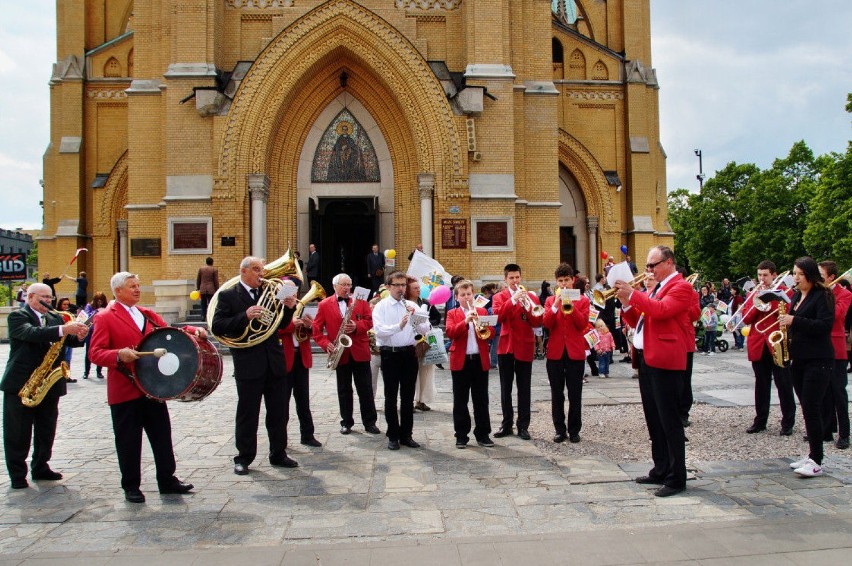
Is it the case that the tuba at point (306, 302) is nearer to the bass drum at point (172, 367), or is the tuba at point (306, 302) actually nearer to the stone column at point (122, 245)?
the bass drum at point (172, 367)

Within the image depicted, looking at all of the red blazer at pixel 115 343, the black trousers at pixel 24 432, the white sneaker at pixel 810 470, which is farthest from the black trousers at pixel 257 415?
the white sneaker at pixel 810 470

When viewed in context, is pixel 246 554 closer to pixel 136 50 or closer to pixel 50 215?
pixel 136 50

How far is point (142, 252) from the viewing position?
21141 mm

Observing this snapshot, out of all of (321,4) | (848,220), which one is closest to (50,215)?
(321,4)

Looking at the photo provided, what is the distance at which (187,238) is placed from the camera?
1994 centimetres

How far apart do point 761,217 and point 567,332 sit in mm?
45837

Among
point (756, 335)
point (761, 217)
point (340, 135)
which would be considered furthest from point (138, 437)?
point (761, 217)

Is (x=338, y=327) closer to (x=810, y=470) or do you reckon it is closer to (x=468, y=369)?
(x=468, y=369)

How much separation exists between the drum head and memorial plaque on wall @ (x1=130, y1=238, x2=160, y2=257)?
1636cm

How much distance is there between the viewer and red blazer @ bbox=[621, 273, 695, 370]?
5699 millimetres

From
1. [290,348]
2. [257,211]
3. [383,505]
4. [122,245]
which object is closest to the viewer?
[383,505]

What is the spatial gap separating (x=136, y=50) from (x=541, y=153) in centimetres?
1354

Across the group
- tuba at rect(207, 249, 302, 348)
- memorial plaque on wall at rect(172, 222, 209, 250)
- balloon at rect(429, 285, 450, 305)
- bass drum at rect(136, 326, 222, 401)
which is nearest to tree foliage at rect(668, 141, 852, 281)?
balloon at rect(429, 285, 450, 305)

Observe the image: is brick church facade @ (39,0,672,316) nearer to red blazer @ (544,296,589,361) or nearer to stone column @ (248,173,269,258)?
stone column @ (248,173,269,258)
